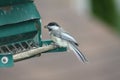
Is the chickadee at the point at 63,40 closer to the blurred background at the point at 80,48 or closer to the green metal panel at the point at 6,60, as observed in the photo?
the green metal panel at the point at 6,60

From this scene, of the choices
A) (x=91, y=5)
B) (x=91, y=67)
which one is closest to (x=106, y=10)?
(x=91, y=5)

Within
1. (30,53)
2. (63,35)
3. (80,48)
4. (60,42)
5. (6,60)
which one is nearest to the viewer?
(6,60)

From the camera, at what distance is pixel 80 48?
1109 cm

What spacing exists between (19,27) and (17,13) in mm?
140

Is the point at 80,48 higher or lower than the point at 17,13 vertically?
lower

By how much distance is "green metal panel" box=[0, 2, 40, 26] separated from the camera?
21.7 ft

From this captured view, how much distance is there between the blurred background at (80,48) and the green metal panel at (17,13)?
301 centimetres

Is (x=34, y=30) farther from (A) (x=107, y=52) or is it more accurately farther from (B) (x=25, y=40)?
(A) (x=107, y=52)

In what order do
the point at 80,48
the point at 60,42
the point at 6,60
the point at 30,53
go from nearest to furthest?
the point at 6,60
the point at 30,53
the point at 60,42
the point at 80,48

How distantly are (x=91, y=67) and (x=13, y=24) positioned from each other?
4478 millimetres

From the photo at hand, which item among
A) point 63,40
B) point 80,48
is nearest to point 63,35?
point 63,40

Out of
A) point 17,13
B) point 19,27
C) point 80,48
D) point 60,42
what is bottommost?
point 80,48

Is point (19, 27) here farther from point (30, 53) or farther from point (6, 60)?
point (6, 60)

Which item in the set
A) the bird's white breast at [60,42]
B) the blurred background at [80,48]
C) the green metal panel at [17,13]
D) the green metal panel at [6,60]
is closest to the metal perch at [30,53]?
the green metal panel at [6,60]
